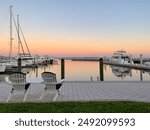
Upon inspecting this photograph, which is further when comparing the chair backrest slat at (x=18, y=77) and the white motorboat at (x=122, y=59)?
the white motorboat at (x=122, y=59)

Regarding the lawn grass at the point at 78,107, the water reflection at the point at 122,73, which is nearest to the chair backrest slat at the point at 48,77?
the lawn grass at the point at 78,107

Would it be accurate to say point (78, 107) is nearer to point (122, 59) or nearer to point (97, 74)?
point (97, 74)

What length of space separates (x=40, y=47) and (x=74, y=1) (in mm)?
21888

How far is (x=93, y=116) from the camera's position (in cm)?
586

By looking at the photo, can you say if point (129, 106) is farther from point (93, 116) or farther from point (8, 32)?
point (8, 32)

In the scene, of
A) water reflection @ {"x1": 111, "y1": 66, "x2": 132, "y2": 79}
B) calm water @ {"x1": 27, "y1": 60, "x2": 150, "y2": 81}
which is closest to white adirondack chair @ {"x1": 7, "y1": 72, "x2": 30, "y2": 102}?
calm water @ {"x1": 27, "y1": 60, "x2": 150, "y2": 81}

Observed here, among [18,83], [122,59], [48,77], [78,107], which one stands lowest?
[78,107]

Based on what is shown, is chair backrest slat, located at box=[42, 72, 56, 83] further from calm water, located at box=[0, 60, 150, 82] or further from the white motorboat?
the white motorboat

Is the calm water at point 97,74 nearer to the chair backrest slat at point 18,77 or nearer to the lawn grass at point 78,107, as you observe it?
the chair backrest slat at point 18,77

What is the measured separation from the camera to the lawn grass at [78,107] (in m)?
8.33

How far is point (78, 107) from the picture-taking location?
28.7 feet

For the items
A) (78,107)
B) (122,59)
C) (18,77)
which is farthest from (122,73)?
(78,107)

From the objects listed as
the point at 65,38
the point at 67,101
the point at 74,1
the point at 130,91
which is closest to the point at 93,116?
the point at 67,101

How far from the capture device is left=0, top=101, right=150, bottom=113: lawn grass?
8328mm
